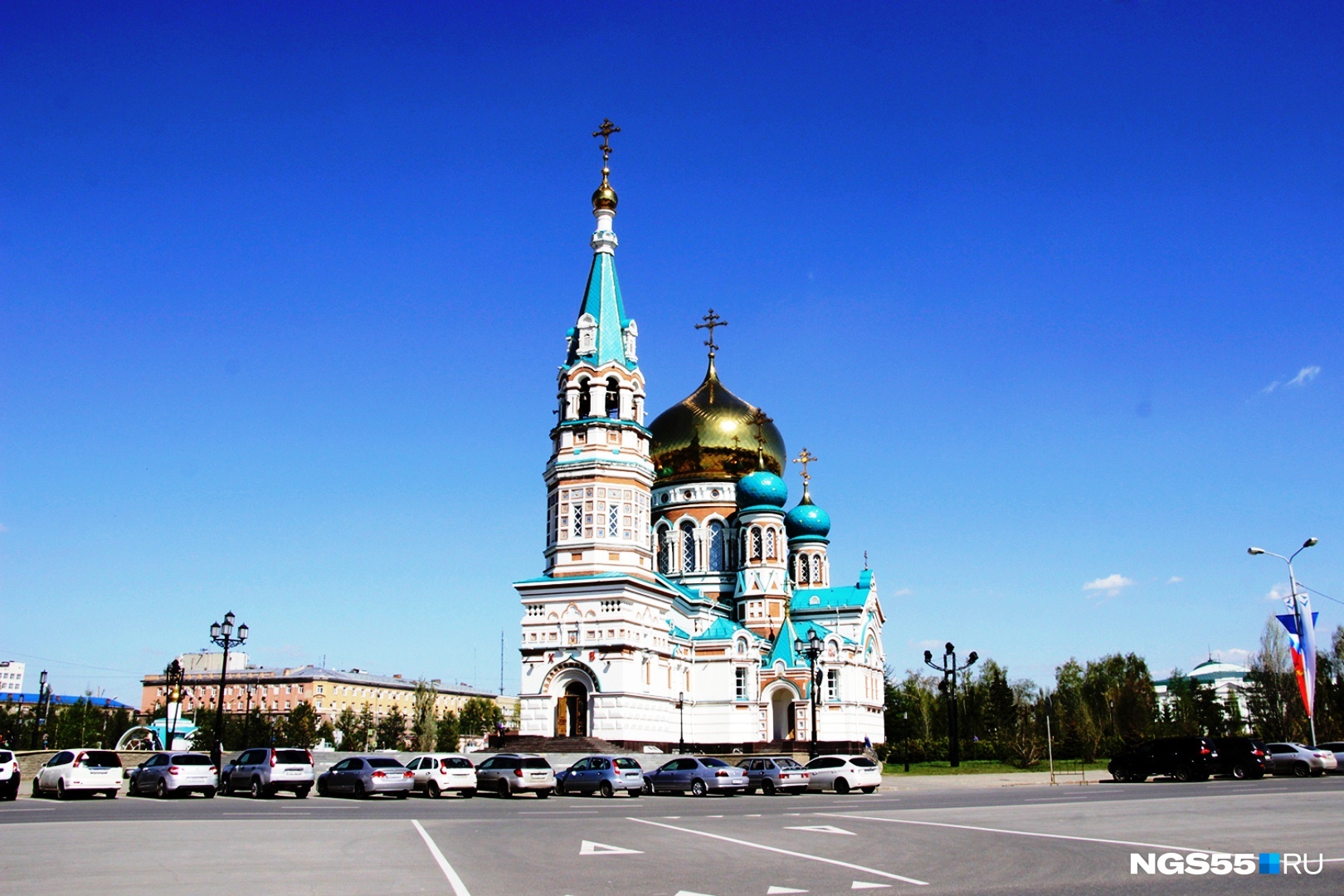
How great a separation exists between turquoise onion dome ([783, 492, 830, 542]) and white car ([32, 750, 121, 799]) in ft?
136

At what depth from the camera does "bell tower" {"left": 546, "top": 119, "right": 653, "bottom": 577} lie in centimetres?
4856

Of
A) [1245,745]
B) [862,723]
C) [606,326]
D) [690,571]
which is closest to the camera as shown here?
[1245,745]

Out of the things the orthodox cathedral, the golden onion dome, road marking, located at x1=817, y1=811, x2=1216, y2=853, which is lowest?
road marking, located at x1=817, y1=811, x2=1216, y2=853

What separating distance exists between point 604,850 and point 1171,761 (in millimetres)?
23539

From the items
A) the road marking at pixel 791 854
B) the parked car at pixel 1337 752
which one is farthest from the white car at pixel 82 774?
the parked car at pixel 1337 752

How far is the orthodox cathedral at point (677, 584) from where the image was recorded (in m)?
47.2

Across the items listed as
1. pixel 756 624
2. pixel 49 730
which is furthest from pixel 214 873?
pixel 49 730

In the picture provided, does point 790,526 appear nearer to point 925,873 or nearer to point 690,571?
point 690,571

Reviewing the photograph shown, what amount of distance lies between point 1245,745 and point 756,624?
95.2ft

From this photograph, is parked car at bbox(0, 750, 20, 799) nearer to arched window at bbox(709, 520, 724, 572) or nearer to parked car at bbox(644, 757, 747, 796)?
parked car at bbox(644, 757, 747, 796)

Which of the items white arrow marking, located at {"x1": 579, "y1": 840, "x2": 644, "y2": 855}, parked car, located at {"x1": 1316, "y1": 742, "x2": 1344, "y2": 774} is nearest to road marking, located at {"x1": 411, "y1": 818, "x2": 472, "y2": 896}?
white arrow marking, located at {"x1": 579, "y1": 840, "x2": 644, "y2": 855}

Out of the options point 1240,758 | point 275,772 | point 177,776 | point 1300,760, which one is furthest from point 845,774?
point 177,776

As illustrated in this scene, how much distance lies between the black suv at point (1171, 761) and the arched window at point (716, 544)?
30160mm

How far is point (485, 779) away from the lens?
28453 millimetres
